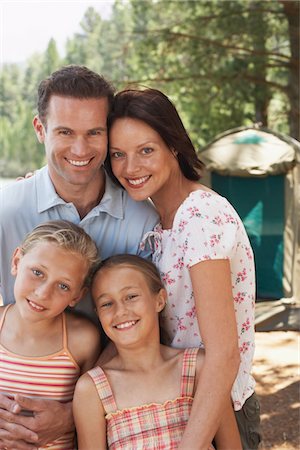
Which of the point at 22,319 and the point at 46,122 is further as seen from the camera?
the point at 46,122

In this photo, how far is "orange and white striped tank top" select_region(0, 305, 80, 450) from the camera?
2160 mm

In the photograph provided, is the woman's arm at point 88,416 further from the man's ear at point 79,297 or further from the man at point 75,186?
the man at point 75,186

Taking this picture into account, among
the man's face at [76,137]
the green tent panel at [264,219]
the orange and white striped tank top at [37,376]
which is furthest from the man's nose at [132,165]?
the green tent panel at [264,219]

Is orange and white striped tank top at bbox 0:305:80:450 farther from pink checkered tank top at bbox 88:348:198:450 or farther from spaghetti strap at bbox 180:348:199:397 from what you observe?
spaghetti strap at bbox 180:348:199:397

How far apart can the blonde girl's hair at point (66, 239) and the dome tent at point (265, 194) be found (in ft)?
16.1

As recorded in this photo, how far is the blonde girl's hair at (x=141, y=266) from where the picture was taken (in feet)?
7.01

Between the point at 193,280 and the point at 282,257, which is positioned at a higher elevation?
the point at 193,280

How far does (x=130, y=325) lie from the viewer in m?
2.10

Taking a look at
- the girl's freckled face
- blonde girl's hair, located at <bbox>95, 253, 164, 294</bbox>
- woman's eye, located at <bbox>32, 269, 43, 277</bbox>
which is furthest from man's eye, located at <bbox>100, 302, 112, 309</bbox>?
woman's eye, located at <bbox>32, 269, 43, 277</bbox>

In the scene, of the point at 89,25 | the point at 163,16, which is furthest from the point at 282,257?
the point at 89,25

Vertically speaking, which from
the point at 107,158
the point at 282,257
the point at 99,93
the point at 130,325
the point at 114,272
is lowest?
the point at 282,257

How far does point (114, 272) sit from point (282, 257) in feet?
17.0

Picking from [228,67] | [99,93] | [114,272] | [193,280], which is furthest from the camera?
[228,67]

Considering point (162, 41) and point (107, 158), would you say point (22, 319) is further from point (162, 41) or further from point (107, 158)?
point (162, 41)
